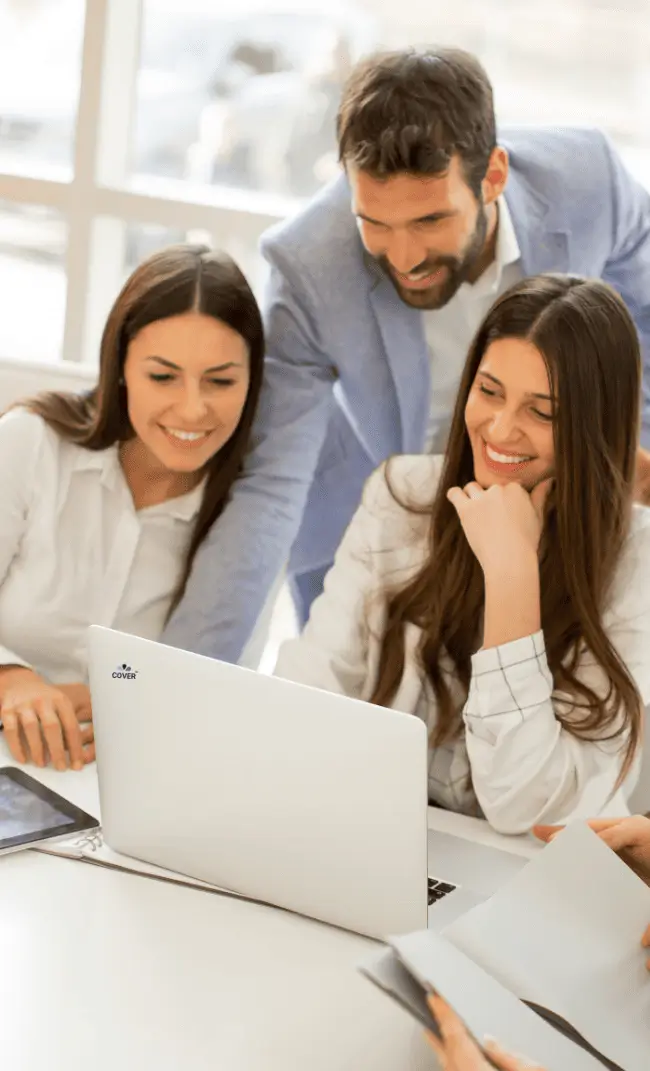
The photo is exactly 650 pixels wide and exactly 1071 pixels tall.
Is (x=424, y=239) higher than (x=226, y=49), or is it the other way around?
(x=226, y=49)

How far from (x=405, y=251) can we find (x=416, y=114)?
187 millimetres

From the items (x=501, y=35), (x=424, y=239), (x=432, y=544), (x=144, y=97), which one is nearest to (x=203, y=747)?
(x=432, y=544)

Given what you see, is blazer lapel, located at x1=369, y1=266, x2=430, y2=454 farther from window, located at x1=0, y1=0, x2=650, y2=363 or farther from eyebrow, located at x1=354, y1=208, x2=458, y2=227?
window, located at x1=0, y1=0, x2=650, y2=363

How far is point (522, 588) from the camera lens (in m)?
1.64

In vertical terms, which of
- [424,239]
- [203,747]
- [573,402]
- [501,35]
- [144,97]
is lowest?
[203,747]

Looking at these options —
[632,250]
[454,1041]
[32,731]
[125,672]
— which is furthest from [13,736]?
[632,250]

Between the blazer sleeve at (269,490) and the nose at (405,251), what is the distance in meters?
0.23

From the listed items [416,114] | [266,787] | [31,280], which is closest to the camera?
[266,787]

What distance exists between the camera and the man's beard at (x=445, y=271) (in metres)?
1.92

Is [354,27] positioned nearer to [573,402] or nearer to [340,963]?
[573,402]

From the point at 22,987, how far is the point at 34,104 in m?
2.99

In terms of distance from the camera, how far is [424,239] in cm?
188

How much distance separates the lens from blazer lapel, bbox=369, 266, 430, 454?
209 centimetres

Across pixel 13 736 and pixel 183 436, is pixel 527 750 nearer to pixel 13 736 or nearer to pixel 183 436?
pixel 13 736
